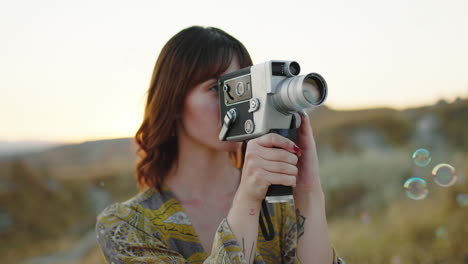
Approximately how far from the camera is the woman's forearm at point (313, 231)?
1547 mm

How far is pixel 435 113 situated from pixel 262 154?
13.0 meters

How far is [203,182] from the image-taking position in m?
1.85

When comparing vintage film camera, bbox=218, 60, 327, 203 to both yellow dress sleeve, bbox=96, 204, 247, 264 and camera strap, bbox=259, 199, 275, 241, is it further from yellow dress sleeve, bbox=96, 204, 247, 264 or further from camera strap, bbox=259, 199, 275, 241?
yellow dress sleeve, bbox=96, 204, 247, 264

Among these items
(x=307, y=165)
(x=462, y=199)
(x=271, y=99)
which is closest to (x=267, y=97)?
(x=271, y=99)

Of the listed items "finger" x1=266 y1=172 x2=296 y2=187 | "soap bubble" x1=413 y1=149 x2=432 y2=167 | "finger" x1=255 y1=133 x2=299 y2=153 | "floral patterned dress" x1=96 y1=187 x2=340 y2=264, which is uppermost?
"finger" x1=255 y1=133 x2=299 y2=153

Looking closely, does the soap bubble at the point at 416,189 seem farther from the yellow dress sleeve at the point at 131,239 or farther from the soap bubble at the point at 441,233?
the soap bubble at the point at 441,233

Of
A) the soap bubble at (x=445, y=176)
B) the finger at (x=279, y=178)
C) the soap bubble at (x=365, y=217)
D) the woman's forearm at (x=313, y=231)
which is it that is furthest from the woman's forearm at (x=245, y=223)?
the soap bubble at (x=365, y=217)

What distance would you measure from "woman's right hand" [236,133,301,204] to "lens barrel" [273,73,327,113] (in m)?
0.11

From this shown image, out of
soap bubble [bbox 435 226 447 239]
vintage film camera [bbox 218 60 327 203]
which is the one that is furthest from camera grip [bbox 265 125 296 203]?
soap bubble [bbox 435 226 447 239]

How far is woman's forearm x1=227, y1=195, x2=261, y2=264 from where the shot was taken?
1.40m

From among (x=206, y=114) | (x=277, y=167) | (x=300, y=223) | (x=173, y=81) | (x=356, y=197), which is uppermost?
(x=173, y=81)

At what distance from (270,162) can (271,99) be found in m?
0.19

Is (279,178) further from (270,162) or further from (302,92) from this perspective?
(302,92)

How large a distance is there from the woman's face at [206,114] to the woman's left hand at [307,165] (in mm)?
262
